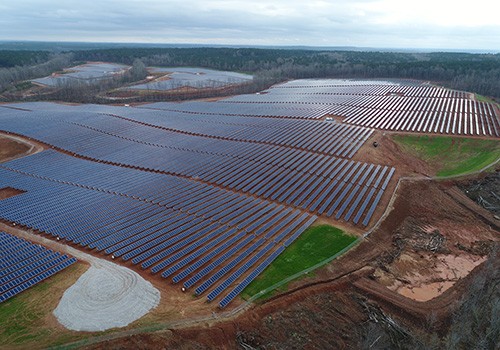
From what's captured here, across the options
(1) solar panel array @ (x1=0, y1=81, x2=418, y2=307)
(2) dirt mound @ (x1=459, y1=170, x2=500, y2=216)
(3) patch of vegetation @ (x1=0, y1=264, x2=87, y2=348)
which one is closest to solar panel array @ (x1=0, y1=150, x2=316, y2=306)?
(1) solar panel array @ (x1=0, y1=81, x2=418, y2=307)

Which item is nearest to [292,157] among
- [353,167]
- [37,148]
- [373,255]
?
[353,167]

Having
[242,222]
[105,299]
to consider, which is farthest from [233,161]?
[105,299]

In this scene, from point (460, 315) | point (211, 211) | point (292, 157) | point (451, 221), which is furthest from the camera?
point (292, 157)

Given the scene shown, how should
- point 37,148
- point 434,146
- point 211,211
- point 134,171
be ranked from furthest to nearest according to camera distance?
1. point 434,146
2. point 37,148
3. point 134,171
4. point 211,211

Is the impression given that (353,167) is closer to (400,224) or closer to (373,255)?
(400,224)

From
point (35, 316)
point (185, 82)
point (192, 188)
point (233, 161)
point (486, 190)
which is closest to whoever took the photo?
point (35, 316)

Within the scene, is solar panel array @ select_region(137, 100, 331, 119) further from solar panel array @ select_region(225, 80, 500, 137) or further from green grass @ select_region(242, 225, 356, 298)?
green grass @ select_region(242, 225, 356, 298)

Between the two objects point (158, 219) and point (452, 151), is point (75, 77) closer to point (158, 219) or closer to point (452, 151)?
point (158, 219)
